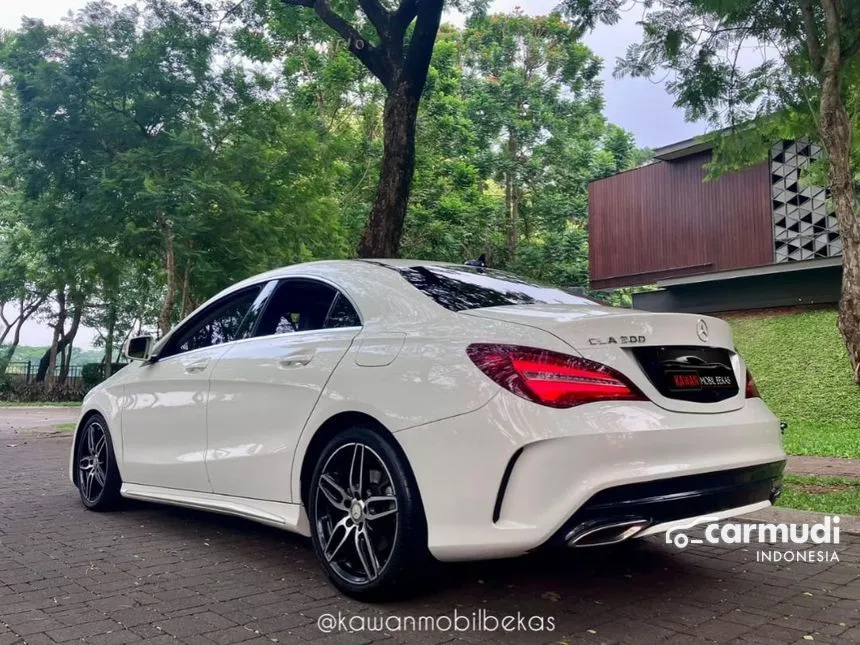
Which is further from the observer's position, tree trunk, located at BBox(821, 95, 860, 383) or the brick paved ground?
tree trunk, located at BBox(821, 95, 860, 383)

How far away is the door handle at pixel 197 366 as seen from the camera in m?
4.50

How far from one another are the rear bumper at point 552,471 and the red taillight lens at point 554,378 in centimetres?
4

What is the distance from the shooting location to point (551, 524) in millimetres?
2746

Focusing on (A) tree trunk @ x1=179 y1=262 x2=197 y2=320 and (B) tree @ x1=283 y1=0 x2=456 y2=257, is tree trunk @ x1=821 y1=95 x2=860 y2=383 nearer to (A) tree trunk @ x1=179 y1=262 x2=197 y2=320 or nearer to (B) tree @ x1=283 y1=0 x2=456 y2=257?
(B) tree @ x1=283 y1=0 x2=456 y2=257

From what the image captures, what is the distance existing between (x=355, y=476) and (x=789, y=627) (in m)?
1.88

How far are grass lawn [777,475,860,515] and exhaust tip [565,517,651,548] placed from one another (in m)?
2.78

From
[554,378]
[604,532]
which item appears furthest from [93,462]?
[604,532]

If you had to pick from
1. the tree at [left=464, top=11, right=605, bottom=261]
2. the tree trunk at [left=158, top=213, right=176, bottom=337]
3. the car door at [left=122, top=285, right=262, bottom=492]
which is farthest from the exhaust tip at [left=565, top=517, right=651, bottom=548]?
the tree at [left=464, top=11, right=605, bottom=261]

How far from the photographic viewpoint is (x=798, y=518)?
4.70 meters

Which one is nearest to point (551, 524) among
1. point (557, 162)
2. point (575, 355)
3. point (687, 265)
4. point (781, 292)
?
point (575, 355)

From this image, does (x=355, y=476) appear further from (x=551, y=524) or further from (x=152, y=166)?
(x=152, y=166)

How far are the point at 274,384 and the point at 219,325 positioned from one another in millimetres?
1058

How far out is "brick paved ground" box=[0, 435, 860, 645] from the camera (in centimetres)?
297

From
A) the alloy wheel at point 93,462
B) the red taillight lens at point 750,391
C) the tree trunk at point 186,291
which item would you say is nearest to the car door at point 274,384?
the alloy wheel at point 93,462
